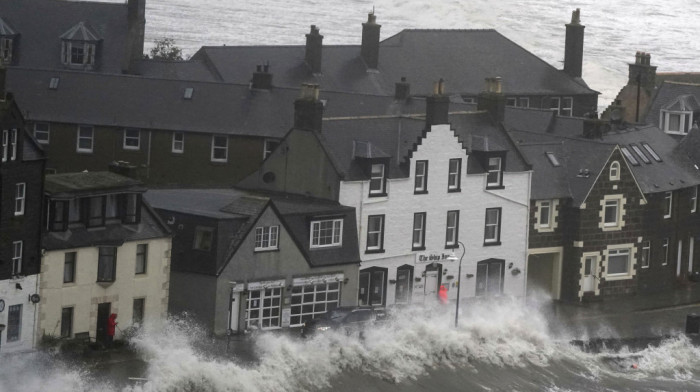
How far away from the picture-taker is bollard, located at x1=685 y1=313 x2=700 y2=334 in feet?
275

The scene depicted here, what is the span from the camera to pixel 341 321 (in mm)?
72750

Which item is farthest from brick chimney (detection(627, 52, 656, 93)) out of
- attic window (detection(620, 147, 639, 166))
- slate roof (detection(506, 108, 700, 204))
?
attic window (detection(620, 147, 639, 166))

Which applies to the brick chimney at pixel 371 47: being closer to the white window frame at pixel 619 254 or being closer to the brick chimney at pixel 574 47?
the brick chimney at pixel 574 47

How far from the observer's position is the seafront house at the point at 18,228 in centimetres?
6538

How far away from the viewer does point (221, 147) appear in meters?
91.5

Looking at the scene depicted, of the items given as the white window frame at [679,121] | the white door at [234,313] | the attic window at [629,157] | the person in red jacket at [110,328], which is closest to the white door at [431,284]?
the white door at [234,313]

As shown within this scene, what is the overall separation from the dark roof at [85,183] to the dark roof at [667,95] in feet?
133

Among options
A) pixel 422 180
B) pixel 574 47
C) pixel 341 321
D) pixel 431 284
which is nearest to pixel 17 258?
pixel 341 321

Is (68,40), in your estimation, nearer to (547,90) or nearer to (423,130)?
(547,90)

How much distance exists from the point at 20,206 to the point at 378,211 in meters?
17.4

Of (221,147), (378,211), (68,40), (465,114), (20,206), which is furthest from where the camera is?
(68,40)

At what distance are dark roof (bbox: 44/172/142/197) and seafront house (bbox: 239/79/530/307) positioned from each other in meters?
10.1

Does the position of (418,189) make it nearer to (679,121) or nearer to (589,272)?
(589,272)

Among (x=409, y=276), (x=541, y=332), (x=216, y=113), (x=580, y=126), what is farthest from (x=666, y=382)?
(x=216, y=113)
